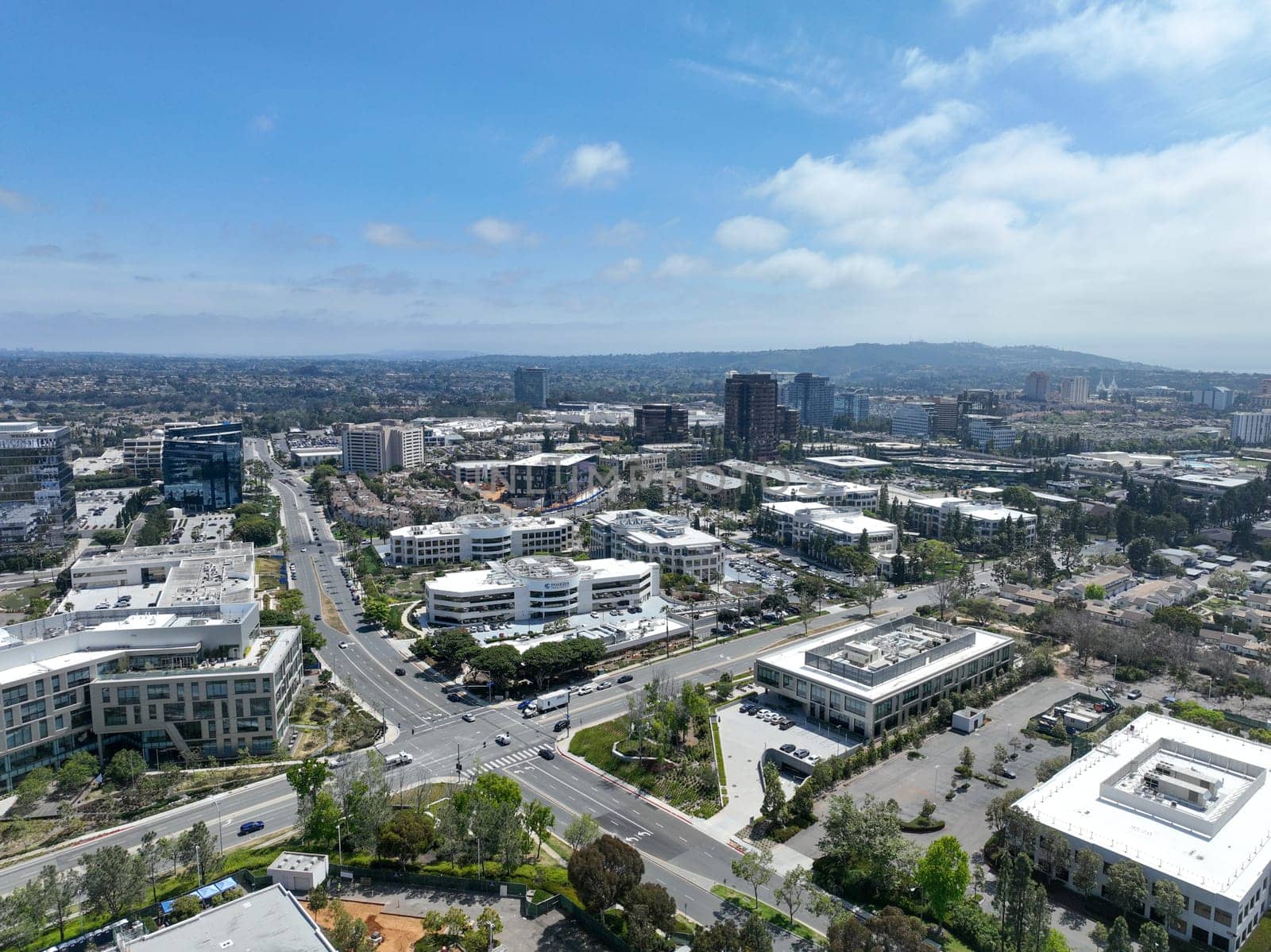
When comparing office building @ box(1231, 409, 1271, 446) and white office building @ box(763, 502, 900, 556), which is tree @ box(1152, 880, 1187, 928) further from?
office building @ box(1231, 409, 1271, 446)

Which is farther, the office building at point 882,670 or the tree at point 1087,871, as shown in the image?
the office building at point 882,670

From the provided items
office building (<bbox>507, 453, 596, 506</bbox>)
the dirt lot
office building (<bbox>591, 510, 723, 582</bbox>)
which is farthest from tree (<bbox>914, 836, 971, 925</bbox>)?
office building (<bbox>507, 453, 596, 506</bbox>)

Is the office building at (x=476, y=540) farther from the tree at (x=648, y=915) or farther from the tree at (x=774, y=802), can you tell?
the tree at (x=648, y=915)

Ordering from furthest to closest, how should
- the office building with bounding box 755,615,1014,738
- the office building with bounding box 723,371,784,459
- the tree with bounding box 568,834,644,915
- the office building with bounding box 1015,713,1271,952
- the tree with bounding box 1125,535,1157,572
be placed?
the office building with bounding box 723,371,784,459
the tree with bounding box 1125,535,1157,572
the office building with bounding box 755,615,1014,738
the office building with bounding box 1015,713,1271,952
the tree with bounding box 568,834,644,915

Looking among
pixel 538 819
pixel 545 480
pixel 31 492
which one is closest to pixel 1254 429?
pixel 545 480

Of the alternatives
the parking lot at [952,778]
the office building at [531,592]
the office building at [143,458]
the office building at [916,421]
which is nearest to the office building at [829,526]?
the office building at [531,592]

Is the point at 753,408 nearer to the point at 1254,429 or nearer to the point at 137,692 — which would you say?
the point at 1254,429
